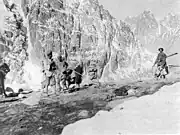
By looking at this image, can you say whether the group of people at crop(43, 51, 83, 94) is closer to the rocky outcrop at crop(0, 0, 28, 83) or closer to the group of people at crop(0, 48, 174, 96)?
the group of people at crop(0, 48, 174, 96)

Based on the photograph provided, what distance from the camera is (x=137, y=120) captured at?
29.7ft

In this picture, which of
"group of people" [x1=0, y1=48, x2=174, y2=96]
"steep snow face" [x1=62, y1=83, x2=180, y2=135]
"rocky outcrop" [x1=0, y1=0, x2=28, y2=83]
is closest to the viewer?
"steep snow face" [x1=62, y1=83, x2=180, y2=135]

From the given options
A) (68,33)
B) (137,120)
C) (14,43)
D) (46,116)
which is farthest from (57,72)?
(68,33)

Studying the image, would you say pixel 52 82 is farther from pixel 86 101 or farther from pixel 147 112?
pixel 147 112

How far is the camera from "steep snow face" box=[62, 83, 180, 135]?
324 inches

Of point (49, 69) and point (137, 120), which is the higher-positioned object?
point (49, 69)

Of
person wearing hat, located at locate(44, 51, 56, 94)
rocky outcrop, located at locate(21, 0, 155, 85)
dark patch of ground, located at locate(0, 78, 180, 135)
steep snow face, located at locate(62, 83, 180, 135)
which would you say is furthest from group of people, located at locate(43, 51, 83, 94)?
rocky outcrop, located at locate(21, 0, 155, 85)

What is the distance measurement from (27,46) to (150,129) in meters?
185

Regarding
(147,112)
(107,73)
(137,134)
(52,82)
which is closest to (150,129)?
(137,134)

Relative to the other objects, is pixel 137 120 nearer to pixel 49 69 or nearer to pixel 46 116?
pixel 46 116

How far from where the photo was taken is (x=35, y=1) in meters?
190

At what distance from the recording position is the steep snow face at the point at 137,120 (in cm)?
822

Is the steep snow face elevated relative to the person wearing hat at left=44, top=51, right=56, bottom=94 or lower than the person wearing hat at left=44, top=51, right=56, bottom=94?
lower

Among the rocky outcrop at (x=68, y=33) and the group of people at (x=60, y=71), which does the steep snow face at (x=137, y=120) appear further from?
the rocky outcrop at (x=68, y=33)
